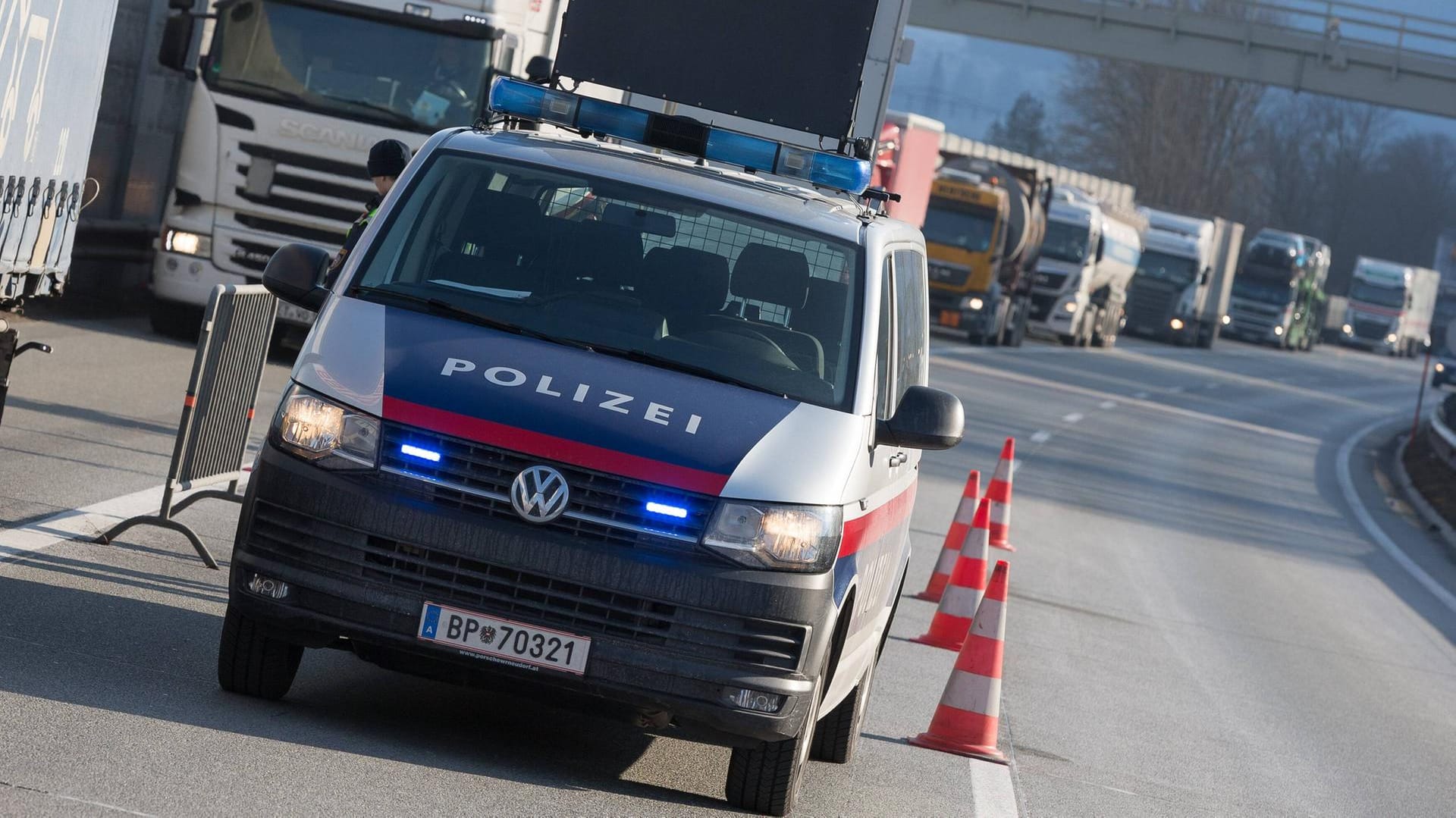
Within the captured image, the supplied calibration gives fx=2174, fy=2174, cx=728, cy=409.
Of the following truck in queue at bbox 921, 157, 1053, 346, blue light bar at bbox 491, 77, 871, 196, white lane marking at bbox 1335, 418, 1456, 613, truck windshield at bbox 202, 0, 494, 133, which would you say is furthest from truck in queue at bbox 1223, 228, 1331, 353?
blue light bar at bbox 491, 77, 871, 196

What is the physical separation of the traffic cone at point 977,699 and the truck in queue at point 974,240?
3444 cm

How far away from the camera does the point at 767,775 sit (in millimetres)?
6453

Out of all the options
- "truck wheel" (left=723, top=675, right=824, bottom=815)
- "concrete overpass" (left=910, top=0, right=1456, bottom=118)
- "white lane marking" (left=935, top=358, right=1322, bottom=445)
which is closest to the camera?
"truck wheel" (left=723, top=675, right=824, bottom=815)

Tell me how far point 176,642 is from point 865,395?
2532 mm

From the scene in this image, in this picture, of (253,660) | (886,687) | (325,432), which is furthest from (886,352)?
(886,687)

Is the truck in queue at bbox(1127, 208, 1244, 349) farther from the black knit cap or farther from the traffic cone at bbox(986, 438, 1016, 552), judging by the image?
the black knit cap

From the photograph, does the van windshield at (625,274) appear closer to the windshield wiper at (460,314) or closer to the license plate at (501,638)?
the windshield wiper at (460,314)

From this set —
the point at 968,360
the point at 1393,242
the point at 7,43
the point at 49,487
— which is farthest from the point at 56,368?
the point at 1393,242

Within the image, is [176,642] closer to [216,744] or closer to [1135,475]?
[216,744]

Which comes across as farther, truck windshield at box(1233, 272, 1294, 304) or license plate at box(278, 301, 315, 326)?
truck windshield at box(1233, 272, 1294, 304)

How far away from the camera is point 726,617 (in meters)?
6.10

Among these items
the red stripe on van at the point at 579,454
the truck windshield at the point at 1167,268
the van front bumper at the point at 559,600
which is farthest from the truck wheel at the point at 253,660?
the truck windshield at the point at 1167,268

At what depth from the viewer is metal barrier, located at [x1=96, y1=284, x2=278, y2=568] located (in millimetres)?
8828

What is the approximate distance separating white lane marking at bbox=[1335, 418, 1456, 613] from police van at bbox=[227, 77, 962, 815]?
1253 centimetres
